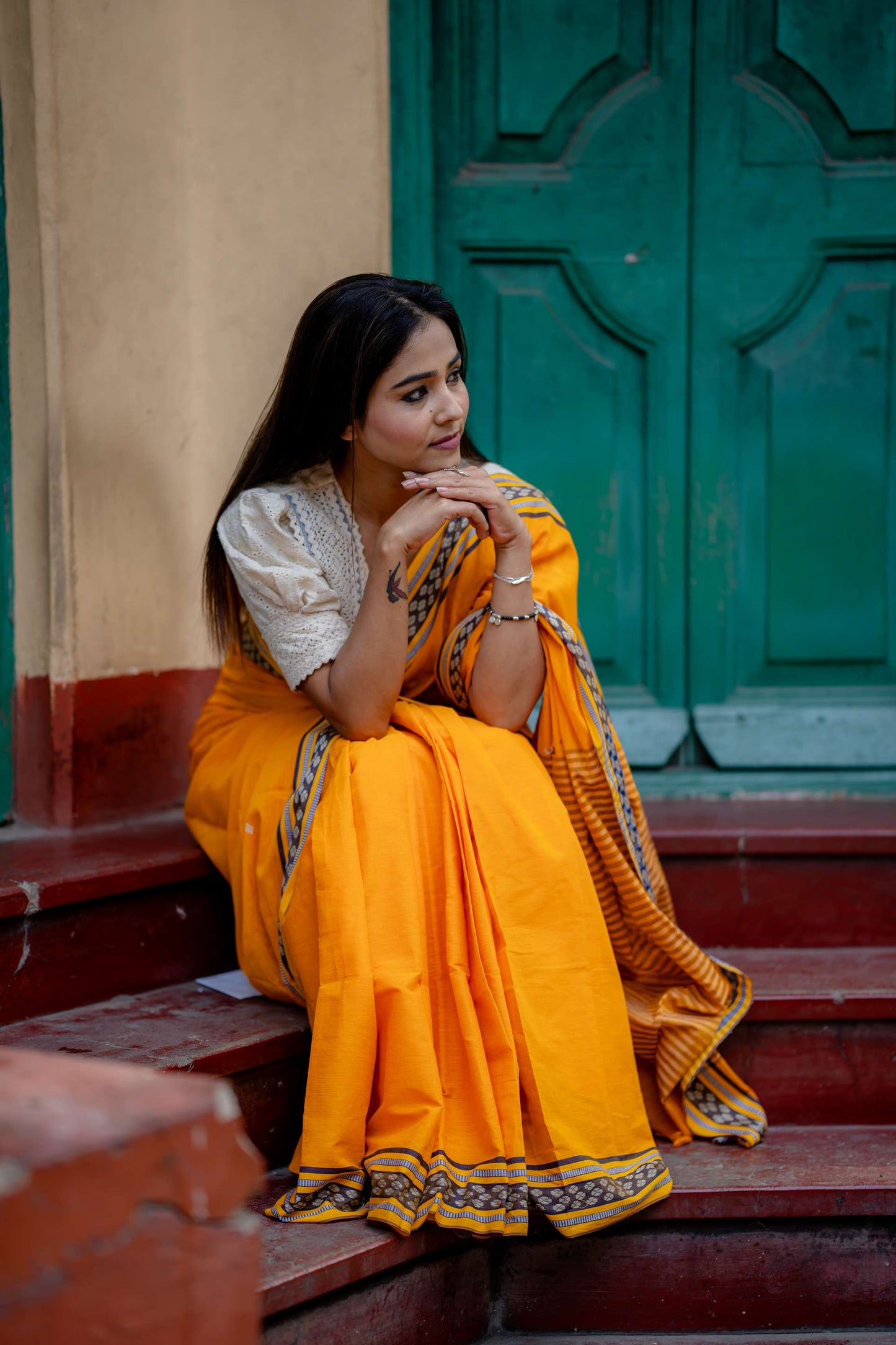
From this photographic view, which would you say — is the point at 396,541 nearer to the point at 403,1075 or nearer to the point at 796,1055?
the point at 403,1075

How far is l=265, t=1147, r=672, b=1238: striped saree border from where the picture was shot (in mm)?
1919

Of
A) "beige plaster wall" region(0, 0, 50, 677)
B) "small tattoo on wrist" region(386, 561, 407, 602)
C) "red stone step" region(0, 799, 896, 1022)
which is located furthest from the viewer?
"beige plaster wall" region(0, 0, 50, 677)

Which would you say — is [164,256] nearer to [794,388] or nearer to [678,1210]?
[794,388]

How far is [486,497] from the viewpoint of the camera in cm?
223

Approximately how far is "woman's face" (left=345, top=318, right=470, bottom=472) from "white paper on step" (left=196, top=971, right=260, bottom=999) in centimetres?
100

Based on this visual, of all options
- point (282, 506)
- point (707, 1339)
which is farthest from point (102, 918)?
point (707, 1339)

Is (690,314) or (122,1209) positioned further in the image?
(690,314)

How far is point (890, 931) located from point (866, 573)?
3.06ft

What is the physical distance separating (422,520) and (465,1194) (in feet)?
3.51

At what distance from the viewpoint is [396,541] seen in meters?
2.19

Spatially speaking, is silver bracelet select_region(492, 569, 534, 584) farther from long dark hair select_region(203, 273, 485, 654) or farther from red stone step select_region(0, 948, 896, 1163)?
red stone step select_region(0, 948, 896, 1163)

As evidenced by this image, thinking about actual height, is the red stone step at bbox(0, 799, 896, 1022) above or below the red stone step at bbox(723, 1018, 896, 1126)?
above

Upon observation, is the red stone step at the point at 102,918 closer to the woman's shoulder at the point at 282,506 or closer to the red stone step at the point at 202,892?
the red stone step at the point at 202,892

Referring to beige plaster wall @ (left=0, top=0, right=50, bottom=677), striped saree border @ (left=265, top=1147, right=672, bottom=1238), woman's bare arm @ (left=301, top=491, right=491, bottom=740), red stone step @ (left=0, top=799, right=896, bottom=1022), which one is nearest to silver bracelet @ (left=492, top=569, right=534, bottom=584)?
woman's bare arm @ (left=301, top=491, right=491, bottom=740)
